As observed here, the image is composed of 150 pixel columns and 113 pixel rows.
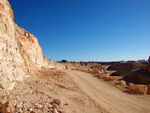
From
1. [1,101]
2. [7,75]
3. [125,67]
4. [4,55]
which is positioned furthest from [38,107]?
[125,67]

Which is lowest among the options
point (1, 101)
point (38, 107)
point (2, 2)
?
point (38, 107)

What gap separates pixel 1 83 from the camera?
196 inches

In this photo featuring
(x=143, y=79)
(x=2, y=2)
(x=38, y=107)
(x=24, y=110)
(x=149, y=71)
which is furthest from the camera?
(x=149, y=71)

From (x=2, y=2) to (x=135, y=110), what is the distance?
485 inches

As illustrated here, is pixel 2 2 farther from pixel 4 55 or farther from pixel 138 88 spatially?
pixel 138 88

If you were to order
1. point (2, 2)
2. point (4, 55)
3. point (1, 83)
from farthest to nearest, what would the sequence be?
point (2, 2), point (4, 55), point (1, 83)

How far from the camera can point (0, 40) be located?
661 centimetres

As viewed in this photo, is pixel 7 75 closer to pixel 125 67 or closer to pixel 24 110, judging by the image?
pixel 24 110

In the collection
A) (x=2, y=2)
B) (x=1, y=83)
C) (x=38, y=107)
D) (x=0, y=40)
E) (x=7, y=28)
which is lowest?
(x=38, y=107)

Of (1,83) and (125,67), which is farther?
(125,67)

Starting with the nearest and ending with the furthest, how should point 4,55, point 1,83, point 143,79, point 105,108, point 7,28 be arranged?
1. point 1,83
2. point 105,108
3. point 4,55
4. point 7,28
5. point 143,79

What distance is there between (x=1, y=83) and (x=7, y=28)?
4890mm

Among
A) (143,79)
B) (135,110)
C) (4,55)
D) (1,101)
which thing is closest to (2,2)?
(4,55)

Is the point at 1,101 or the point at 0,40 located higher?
the point at 0,40
